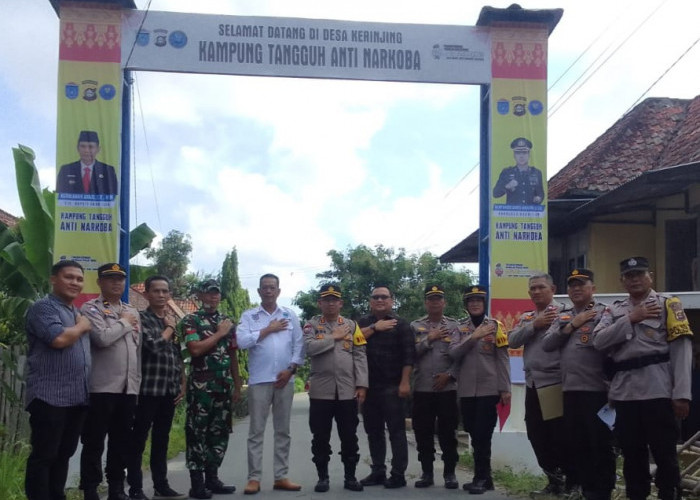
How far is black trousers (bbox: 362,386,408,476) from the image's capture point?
8172 millimetres

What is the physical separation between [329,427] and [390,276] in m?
17.1

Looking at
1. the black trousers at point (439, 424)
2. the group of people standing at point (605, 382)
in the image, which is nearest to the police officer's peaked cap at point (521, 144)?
the group of people standing at point (605, 382)

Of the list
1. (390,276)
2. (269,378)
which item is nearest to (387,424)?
(269,378)

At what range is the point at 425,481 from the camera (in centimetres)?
823

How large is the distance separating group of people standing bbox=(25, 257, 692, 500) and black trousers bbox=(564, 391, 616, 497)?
0.01 meters

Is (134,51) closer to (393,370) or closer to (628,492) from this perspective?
(393,370)

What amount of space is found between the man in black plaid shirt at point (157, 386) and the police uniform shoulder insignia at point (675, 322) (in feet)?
13.5

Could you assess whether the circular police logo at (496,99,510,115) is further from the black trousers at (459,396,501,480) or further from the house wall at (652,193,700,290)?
the house wall at (652,193,700,290)

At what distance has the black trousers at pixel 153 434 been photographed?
23.9 feet

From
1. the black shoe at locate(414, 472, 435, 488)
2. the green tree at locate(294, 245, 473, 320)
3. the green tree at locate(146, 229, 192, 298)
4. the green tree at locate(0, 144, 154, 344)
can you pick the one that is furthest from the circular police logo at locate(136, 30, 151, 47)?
the green tree at locate(146, 229, 192, 298)

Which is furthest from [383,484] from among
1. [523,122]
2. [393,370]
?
[523,122]

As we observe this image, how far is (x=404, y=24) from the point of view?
957 centimetres

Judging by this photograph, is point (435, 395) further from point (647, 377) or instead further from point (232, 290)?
point (232, 290)

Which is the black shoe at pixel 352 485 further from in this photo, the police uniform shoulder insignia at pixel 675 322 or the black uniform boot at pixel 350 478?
the police uniform shoulder insignia at pixel 675 322
